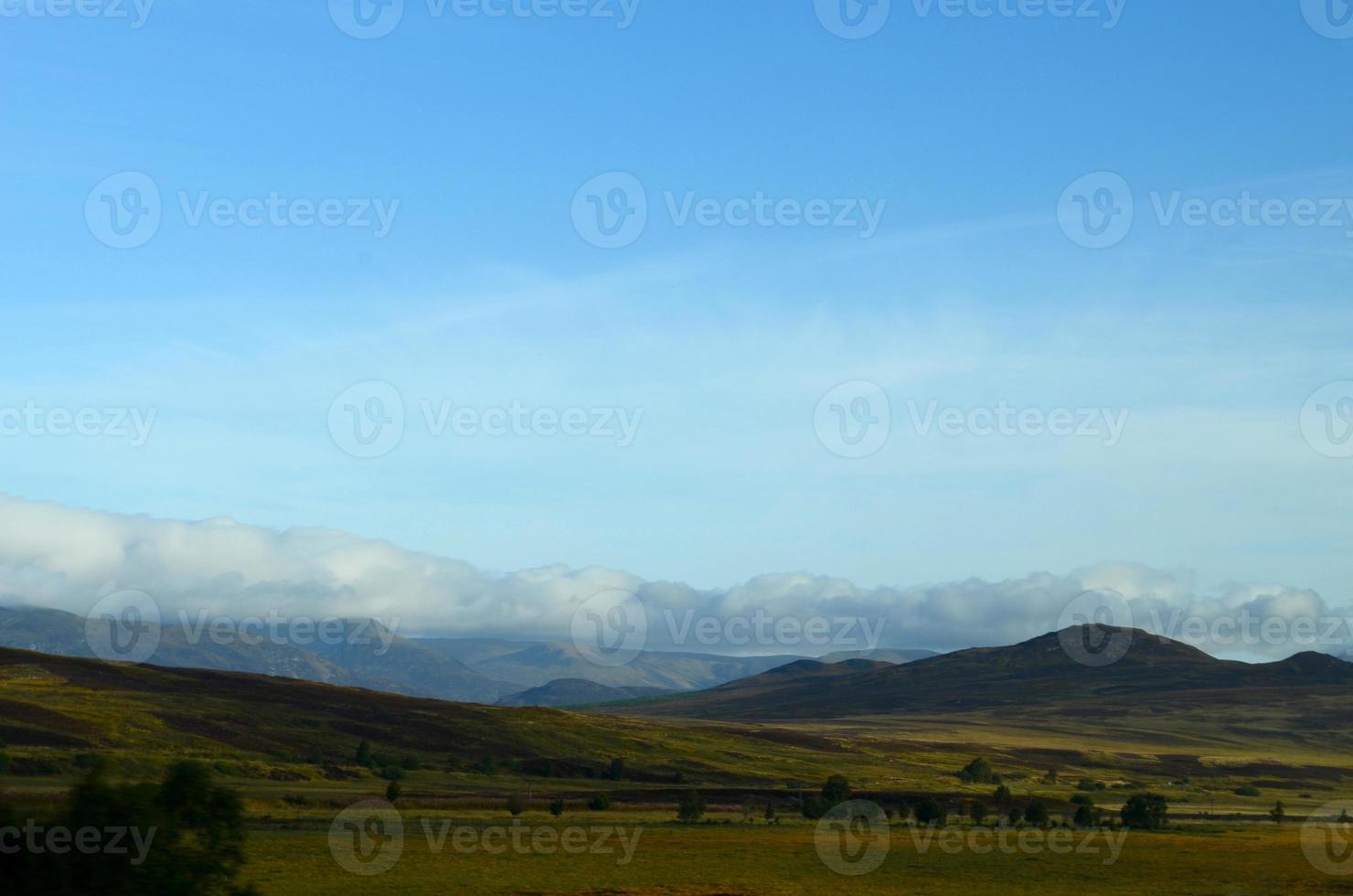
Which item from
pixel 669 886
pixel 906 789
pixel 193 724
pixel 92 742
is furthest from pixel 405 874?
pixel 193 724

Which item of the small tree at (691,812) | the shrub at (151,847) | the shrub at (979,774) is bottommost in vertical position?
the shrub at (979,774)

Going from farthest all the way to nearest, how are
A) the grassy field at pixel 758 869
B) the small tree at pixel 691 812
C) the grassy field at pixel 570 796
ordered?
the small tree at pixel 691 812, the grassy field at pixel 570 796, the grassy field at pixel 758 869

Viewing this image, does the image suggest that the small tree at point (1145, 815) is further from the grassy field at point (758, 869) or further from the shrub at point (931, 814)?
the grassy field at point (758, 869)

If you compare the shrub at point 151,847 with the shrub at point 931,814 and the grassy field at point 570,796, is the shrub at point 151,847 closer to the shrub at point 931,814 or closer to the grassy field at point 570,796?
the grassy field at point 570,796

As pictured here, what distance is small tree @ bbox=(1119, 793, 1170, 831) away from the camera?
100 m

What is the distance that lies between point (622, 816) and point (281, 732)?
75.5 meters

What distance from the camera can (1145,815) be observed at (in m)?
101

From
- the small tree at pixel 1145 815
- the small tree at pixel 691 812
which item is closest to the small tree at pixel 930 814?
the small tree at pixel 1145 815

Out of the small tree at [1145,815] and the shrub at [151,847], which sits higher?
the shrub at [151,847]

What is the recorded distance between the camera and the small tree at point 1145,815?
10012cm

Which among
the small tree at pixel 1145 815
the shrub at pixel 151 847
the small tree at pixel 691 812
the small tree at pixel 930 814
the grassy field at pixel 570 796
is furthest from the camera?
the small tree at pixel 1145 815

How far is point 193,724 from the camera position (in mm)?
149375

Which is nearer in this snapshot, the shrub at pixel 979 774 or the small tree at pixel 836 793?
the small tree at pixel 836 793

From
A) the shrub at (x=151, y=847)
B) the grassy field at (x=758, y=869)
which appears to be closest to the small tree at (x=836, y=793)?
the grassy field at (x=758, y=869)
